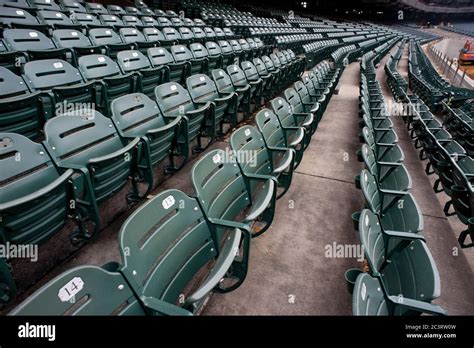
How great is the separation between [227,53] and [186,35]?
3.49ft

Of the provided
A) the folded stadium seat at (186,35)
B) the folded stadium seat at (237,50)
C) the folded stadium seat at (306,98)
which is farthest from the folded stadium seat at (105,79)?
the folded stadium seat at (237,50)

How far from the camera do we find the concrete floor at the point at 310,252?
1610 mm

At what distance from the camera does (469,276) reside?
1.96 meters

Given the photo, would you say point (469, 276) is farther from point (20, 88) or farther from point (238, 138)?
point (20, 88)

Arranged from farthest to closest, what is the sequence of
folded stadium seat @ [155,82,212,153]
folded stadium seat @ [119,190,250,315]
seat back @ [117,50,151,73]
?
seat back @ [117,50,151,73]
folded stadium seat @ [155,82,212,153]
folded stadium seat @ [119,190,250,315]

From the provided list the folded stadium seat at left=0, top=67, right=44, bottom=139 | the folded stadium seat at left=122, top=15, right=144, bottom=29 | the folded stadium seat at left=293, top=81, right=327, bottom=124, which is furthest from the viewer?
the folded stadium seat at left=122, top=15, right=144, bottom=29

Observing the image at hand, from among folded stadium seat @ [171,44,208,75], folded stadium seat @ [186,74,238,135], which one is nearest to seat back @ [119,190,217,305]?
folded stadium seat @ [186,74,238,135]

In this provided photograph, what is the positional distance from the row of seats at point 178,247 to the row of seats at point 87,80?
498mm

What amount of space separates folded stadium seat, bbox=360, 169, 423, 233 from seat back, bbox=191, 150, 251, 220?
0.73 meters

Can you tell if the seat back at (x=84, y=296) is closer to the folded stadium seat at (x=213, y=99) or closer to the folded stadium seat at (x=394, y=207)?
the folded stadium seat at (x=394, y=207)

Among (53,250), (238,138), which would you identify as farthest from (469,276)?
(53,250)

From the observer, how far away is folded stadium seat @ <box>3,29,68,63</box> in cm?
290

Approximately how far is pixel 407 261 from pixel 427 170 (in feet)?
7.94

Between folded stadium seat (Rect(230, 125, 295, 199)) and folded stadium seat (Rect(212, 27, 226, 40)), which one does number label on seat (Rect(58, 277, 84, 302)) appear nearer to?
folded stadium seat (Rect(230, 125, 295, 199))
